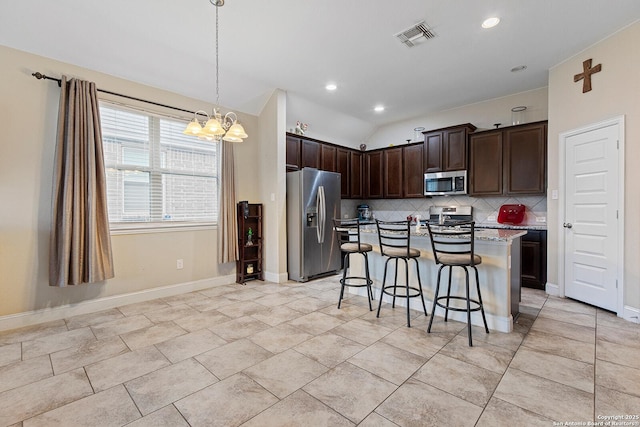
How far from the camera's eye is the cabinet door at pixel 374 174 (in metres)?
6.37

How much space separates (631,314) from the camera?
304cm

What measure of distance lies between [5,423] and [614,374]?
3.78 meters

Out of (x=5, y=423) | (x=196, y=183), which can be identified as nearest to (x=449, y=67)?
(x=196, y=183)

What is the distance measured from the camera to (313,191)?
485cm

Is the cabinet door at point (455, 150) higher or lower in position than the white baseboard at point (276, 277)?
higher

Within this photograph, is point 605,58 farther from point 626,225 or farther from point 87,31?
point 87,31

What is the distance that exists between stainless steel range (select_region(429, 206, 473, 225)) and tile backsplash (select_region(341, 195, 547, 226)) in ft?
0.32

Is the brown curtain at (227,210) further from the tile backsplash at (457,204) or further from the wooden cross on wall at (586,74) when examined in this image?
the wooden cross on wall at (586,74)

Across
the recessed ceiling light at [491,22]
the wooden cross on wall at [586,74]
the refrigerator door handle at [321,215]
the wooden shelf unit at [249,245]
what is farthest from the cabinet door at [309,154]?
the wooden cross on wall at [586,74]

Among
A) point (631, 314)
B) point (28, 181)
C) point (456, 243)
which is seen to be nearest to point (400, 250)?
point (456, 243)

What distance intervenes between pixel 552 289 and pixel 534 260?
0.47m

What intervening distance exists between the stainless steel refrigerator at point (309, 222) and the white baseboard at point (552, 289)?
Answer: 3128 millimetres

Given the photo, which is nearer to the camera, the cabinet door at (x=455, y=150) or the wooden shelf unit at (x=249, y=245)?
the wooden shelf unit at (x=249, y=245)

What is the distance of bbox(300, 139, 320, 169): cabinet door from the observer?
5.30 meters
